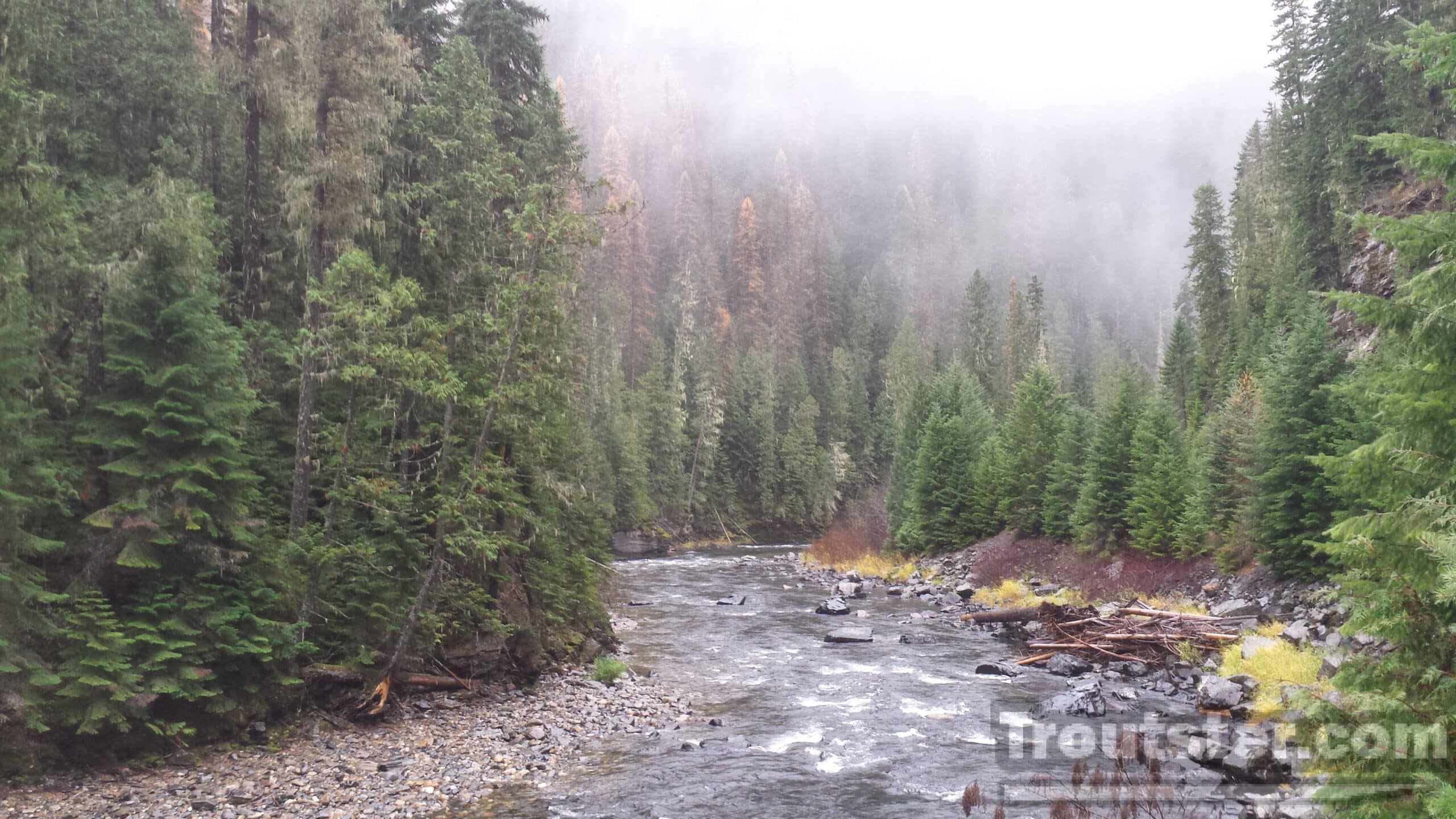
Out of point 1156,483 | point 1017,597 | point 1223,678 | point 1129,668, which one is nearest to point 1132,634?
point 1129,668

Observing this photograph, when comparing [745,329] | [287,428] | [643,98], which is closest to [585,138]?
[643,98]

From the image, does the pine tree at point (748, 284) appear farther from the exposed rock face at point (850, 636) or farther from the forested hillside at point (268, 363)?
the forested hillside at point (268, 363)

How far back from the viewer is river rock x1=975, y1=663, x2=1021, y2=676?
812 inches

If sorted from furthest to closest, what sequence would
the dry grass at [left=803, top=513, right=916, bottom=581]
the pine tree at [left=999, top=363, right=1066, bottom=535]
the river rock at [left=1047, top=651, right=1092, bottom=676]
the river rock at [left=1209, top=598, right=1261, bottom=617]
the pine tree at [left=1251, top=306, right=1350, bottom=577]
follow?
the dry grass at [left=803, top=513, right=916, bottom=581], the pine tree at [left=999, top=363, right=1066, bottom=535], the river rock at [left=1209, top=598, right=1261, bottom=617], the pine tree at [left=1251, top=306, right=1350, bottom=577], the river rock at [left=1047, top=651, right=1092, bottom=676]

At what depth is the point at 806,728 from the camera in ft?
53.5

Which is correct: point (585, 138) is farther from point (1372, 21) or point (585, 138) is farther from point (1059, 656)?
point (1059, 656)

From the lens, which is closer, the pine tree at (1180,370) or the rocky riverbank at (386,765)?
the rocky riverbank at (386,765)

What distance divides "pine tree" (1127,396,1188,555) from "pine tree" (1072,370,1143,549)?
0.49 meters

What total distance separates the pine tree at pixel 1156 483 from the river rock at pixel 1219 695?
14399 mm

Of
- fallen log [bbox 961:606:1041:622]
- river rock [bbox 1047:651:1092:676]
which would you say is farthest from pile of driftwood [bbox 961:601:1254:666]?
fallen log [bbox 961:606:1041:622]

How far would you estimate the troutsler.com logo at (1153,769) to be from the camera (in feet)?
36.6

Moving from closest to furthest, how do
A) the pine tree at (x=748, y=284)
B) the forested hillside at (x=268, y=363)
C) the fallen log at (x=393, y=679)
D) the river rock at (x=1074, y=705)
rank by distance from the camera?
the forested hillside at (x=268, y=363) < the fallen log at (x=393, y=679) < the river rock at (x=1074, y=705) < the pine tree at (x=748, y=284)

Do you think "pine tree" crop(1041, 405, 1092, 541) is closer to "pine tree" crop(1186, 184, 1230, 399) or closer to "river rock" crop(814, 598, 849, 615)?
"river rock" crop(814, 598, 849, 615)

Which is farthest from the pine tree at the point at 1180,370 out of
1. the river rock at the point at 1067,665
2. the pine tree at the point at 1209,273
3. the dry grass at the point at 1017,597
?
the river rock at the point at 1067,665
